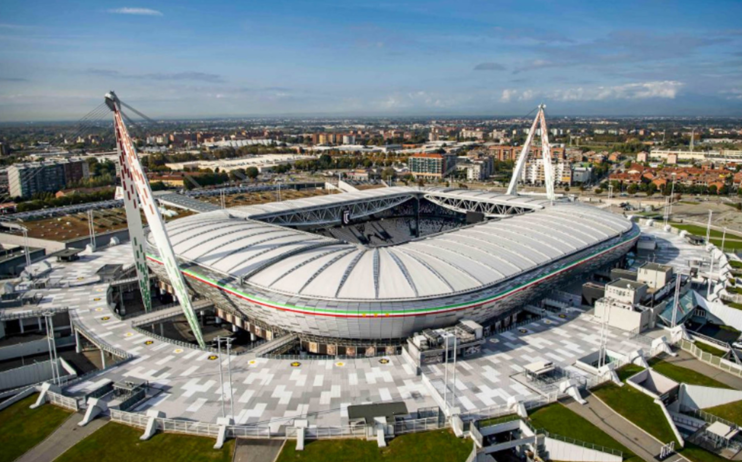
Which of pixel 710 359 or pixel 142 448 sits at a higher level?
pixel 142 448

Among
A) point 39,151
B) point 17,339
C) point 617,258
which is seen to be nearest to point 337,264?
point 17,339

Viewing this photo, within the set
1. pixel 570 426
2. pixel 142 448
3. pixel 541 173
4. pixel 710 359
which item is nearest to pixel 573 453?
pixel 570 426

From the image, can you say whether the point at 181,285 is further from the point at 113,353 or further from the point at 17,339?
the point at 17,339

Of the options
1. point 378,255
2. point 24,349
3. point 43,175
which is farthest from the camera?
point 43,175

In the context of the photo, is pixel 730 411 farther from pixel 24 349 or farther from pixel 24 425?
pixel 24 349

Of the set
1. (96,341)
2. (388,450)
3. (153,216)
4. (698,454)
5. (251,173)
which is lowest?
(698,454)

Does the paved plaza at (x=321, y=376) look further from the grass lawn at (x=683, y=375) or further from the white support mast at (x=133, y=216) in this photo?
the white support mast at (x=133, y=216)

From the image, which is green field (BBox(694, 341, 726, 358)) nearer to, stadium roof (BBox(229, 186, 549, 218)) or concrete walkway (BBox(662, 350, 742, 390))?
concrete walkway (BBox(662, 350, 742, 390))
